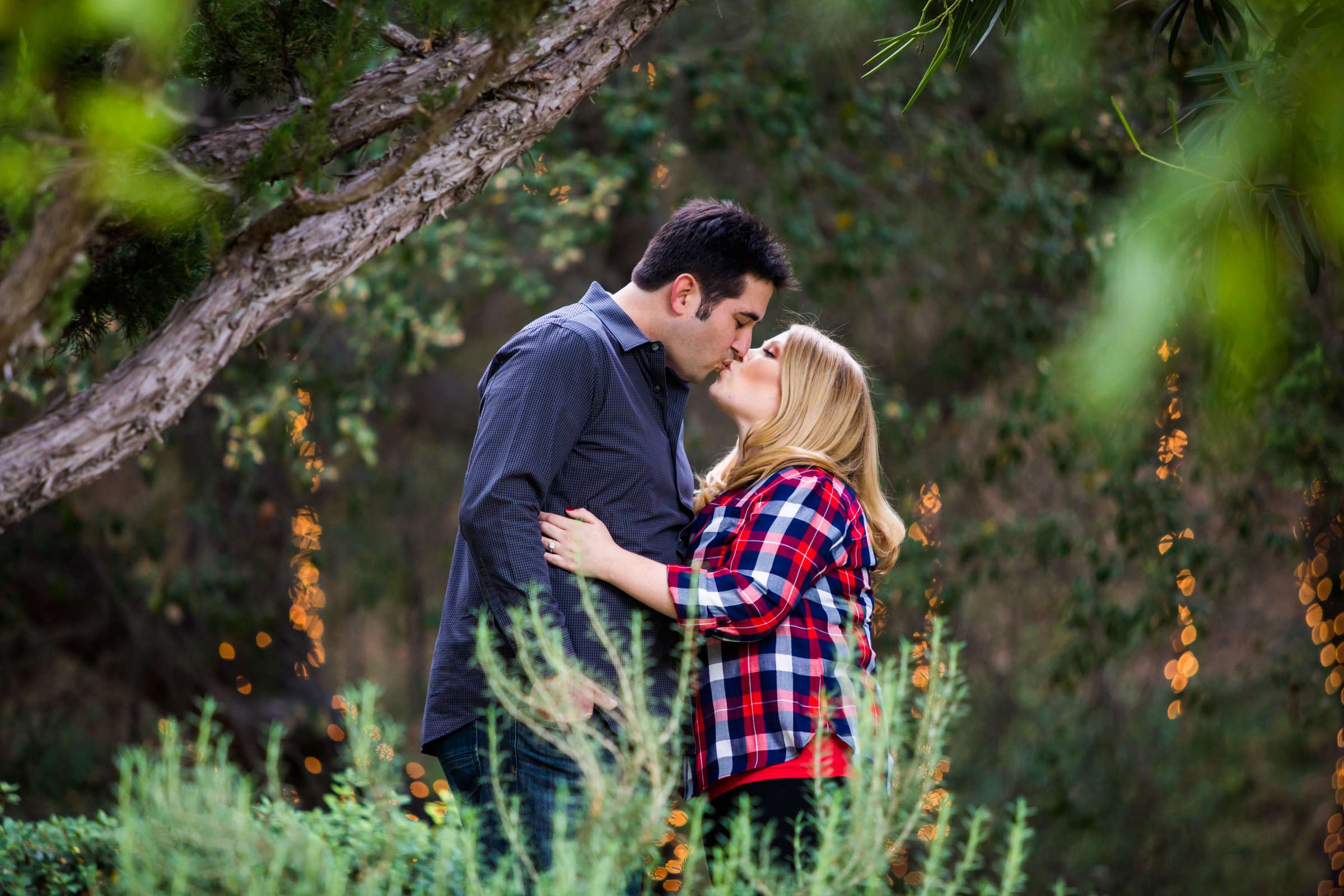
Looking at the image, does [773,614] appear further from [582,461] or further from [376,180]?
[376,180]

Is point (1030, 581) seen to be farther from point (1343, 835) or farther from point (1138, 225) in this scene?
point (1138, 225)

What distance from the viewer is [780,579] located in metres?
2.31

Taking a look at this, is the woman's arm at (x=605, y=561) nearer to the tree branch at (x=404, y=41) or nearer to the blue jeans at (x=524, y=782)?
the blue jeans at (x=524, y=782)

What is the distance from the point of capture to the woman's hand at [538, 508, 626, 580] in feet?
7.28

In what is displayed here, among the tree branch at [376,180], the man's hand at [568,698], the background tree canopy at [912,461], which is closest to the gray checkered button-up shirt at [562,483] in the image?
the man's hand at [568,698]

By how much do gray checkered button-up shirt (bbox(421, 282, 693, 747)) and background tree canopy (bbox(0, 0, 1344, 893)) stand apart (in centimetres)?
207

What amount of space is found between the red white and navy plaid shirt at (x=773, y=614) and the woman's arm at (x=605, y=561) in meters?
0.03

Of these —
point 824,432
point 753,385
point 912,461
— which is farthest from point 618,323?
point 912,461

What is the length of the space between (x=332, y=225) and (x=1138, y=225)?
4.91ft

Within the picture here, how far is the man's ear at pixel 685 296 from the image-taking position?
99.9 inches

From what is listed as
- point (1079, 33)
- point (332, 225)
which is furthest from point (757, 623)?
point (1079, 33)

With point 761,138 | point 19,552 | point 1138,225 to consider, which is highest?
point 761,138

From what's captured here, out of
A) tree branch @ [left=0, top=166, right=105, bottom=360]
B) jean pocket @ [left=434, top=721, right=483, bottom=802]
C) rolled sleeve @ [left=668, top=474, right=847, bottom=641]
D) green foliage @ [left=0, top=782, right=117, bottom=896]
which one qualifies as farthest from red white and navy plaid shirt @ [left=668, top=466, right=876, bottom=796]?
green foliage @ [left=0, top=782, right=117, bottom=896]

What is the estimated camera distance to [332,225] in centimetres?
212
